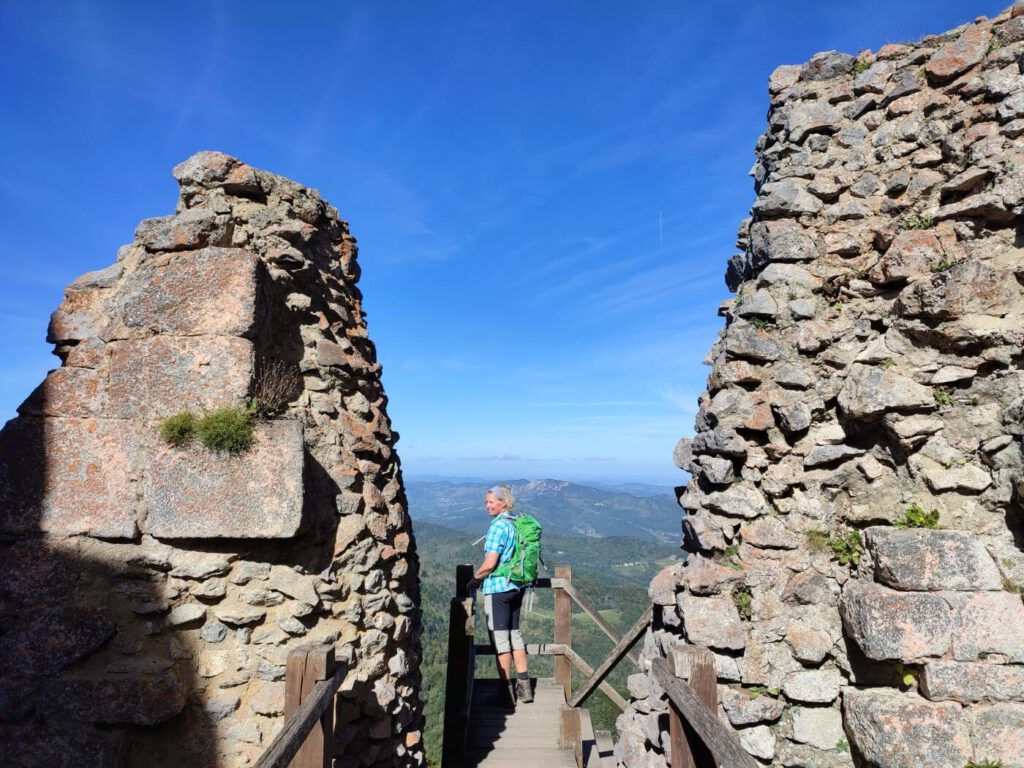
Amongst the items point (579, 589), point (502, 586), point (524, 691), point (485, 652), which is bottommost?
point (524, 691)

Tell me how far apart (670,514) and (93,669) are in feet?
363

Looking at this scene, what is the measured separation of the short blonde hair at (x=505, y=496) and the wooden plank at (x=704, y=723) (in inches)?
115

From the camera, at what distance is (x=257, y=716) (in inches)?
139

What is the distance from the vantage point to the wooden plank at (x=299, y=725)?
7.87 feet

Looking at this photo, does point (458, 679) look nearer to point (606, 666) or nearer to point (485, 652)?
point (485, 652)

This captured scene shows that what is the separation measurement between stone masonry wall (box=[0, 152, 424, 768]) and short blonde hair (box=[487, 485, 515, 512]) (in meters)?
2.16

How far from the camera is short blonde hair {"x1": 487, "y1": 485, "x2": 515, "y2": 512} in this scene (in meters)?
6.42

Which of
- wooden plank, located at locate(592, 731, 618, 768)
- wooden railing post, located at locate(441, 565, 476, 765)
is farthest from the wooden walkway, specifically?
wooden plank, located at locate(592, 731, 618, 768)

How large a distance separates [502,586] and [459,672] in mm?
1070

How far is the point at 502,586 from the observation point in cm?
612

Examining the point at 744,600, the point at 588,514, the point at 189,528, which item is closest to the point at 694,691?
the point at 744,600

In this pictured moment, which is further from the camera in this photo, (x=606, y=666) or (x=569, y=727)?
(x=606, y=666)

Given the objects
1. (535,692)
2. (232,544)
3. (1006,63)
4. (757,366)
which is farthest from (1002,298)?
(535,692)

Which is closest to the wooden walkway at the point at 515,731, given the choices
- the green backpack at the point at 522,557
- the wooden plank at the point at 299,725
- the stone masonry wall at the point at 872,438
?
the green backpack at the point at 522,557
